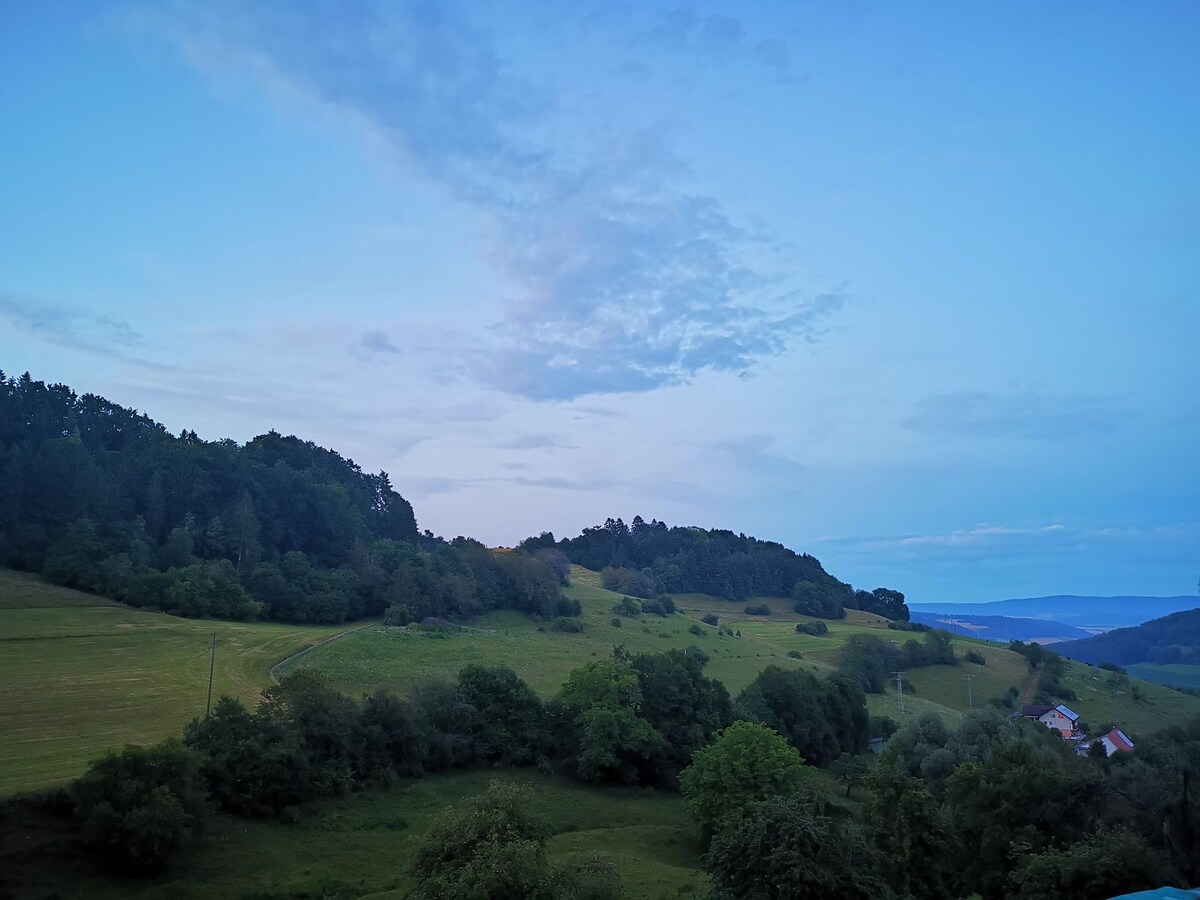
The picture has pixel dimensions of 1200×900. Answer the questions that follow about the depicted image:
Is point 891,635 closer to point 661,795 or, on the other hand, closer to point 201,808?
point 661,795

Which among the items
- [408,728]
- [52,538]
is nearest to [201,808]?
[408,728]

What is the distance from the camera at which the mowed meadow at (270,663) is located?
41.4 meters

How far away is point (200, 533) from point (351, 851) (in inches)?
2704

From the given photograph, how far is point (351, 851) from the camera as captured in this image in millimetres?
36250

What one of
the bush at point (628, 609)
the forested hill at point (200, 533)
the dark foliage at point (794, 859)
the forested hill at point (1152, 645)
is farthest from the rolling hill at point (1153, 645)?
the dark foliage at point (794, 859)

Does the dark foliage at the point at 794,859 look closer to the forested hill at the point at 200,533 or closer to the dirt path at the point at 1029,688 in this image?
the forested hill at the point at 200,533

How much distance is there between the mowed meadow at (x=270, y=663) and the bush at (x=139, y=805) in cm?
→ 323

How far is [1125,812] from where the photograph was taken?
94.1ft

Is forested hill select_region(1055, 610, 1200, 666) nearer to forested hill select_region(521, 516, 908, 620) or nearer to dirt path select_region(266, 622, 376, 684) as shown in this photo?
forested hill select_region(521, 516, 908, 620)

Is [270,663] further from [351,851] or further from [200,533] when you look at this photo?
[200,533]

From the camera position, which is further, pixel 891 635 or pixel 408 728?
pixel 891 635

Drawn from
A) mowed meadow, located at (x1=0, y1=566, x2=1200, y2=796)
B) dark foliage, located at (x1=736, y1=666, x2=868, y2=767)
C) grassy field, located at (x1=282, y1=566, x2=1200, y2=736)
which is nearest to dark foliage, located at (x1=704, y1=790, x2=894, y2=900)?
mowed meadow, located at (x1=0, y1=566, x2=1200, y2=796)

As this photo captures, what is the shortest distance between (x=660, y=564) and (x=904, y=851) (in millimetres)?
153314

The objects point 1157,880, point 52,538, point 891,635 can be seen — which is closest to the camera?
point 1157,880
